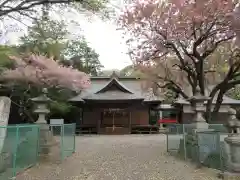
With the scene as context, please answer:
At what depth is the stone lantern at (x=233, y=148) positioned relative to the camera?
8.17 m

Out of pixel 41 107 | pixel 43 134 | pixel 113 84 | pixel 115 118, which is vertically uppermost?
pixel 113 84

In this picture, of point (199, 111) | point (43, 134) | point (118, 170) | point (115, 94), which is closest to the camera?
point (118, 170)

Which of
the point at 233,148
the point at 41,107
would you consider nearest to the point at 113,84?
the point at 41,107

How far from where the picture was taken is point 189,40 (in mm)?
13422

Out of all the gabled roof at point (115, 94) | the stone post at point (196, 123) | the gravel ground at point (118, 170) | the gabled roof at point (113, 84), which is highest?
the gabled roof at point (113, 84)

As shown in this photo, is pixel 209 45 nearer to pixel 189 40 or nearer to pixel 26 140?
pixel 189 40

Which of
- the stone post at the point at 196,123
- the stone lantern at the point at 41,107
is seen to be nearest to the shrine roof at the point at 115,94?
the stone post at the point at 196,123

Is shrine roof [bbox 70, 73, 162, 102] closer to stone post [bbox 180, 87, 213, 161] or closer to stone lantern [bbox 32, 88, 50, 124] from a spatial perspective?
stone post [bbox 180, 87, 213, 161]

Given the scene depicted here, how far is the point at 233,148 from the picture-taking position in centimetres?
846

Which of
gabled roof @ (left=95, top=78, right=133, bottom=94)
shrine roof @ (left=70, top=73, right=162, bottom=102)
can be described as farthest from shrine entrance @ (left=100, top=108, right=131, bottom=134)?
gabled roof @ (left=95, top=78, right=133, bottom=94)

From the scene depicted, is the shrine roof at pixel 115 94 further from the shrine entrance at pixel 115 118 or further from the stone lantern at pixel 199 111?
the stone lantern at pixel 199 111

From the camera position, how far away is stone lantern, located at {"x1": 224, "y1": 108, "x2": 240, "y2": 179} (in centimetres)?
817

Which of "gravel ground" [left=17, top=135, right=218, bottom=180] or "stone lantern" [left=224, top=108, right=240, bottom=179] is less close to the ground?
"stone lantern" [left=224, top=108, right=240, bottom=179]

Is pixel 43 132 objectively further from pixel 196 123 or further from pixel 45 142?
pixel 196 123
